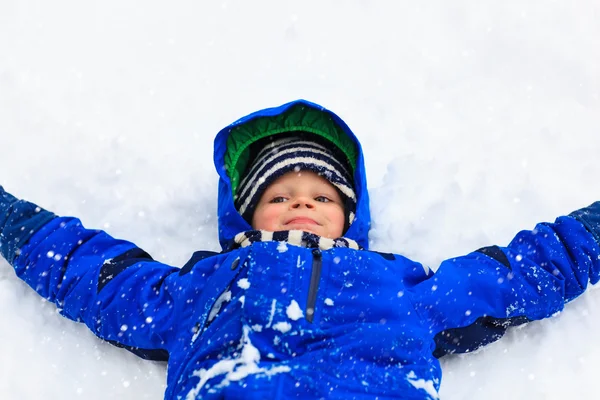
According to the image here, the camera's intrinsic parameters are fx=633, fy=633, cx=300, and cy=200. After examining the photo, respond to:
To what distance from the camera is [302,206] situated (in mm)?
2416

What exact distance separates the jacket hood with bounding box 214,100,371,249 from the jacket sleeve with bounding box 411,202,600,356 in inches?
17.8

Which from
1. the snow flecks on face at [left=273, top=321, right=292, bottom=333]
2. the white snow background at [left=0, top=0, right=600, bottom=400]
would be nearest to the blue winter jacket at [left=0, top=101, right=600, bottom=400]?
the snow flecks on face at [left=273, top=321, right=292, bottom=333]

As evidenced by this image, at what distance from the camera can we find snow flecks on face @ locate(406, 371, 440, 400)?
1.92 m

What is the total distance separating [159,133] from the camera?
301 centimetres

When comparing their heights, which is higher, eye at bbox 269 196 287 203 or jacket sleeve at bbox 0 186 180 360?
eye at bbox 269 196 287 203

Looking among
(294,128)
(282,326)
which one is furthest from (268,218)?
(282,326)

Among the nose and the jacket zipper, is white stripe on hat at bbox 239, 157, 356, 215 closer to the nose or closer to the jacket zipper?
the nose

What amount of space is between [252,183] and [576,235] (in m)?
1.27

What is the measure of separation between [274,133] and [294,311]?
3.27 ft

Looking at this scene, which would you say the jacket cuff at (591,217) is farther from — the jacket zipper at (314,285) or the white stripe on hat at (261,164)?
the jacket zipper at (314,285)

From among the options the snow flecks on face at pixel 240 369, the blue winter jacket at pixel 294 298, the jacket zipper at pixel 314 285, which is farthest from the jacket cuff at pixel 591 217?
the snow flecks on face at pixel 240 369

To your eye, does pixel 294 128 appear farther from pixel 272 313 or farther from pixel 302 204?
pixel 272 313

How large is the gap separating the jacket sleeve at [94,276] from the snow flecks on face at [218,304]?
21cm

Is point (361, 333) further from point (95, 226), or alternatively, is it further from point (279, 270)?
point (95, 226)
